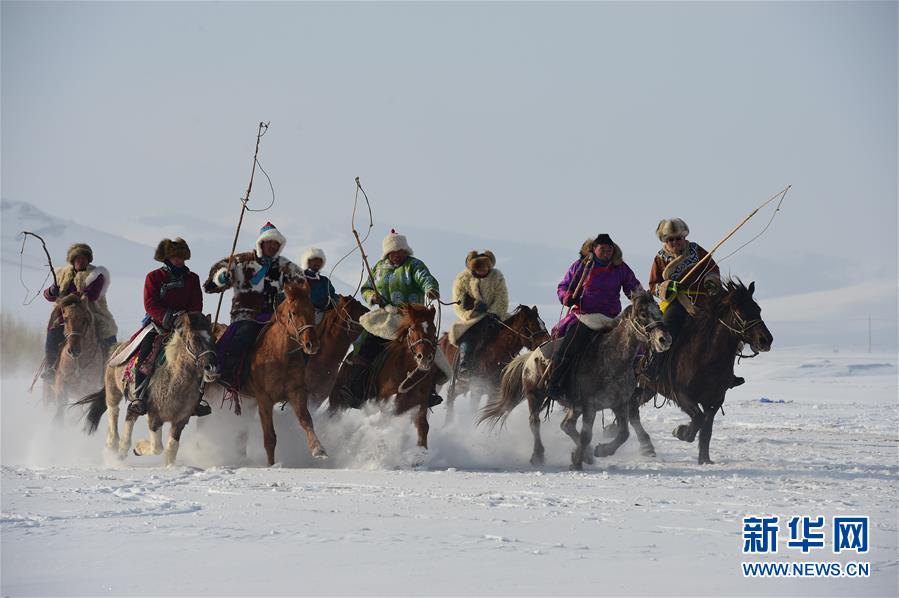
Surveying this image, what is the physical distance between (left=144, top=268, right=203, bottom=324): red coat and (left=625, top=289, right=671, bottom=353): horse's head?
177 inches

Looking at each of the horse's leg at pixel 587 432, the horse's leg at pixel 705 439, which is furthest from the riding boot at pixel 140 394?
the horse's leg at pixel 705 439

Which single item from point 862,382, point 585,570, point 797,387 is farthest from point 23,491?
point 862,382

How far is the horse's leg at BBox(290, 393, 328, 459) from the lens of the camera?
41.9 ft

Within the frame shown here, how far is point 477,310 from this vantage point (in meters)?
17.8

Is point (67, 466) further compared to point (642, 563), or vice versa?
point (67, 466)

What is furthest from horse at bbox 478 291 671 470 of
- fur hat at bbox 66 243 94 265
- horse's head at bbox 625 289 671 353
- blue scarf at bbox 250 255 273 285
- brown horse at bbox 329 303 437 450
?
fur hat at bbox 66 243 94 265

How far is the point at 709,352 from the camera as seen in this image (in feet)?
46.3

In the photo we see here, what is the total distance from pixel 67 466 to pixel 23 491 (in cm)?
346

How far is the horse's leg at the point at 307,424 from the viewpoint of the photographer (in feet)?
41.9

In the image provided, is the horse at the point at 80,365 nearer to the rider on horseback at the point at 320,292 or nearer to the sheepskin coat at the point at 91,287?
the sheepskin coat at the point at 91,287

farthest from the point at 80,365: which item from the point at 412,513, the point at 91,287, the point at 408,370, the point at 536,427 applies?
the point at 412,513

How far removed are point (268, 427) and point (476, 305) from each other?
519 centimetres

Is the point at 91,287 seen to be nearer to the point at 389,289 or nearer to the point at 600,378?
the point at 389,289

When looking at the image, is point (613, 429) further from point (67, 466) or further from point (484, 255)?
point (67, 466)
